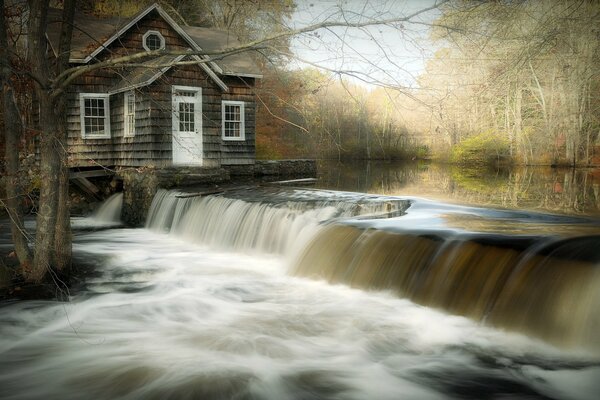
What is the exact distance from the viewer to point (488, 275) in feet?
22.5

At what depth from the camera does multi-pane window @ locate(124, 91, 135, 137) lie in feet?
61.9

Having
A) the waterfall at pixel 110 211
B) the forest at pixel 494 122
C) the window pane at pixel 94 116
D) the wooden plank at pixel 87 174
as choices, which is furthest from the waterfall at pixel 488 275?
the forest at pixel 494 122

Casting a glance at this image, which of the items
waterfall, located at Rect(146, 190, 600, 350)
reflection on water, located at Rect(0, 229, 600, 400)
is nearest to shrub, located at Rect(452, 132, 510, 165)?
waterfall, located at Rect(146, 190, 600, 350)

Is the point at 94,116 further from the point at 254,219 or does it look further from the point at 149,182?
the point at 254,219

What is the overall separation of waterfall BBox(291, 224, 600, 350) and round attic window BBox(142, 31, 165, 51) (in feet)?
44.1

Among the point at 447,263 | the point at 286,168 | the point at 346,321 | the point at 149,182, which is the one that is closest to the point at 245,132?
the point at 286,168

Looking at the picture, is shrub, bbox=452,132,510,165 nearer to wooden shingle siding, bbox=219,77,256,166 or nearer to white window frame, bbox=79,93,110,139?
wooden shingle siding, bbox=219,77,256,166

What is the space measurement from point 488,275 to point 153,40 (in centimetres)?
1652

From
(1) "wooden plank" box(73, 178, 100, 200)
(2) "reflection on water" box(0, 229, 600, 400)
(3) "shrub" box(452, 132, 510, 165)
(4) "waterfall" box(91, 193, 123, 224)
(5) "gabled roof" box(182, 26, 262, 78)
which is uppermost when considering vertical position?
(5) "gabled roof" box(182, 26, 262, 78)

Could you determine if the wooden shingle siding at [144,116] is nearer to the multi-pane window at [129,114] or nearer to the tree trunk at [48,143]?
the multi-pane window at [129,114]

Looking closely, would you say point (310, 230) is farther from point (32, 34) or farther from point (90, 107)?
point (90, 107)

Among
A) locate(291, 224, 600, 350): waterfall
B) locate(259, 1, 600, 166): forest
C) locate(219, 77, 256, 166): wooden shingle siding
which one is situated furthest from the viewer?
locate(259, 1, 600, 166): forest

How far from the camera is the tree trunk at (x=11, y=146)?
23.5 feet

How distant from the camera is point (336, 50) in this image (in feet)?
21.4
